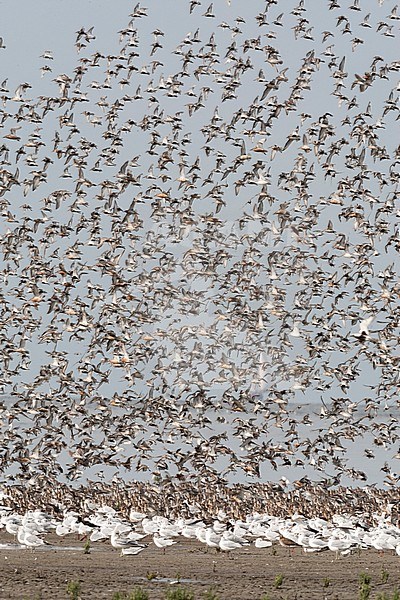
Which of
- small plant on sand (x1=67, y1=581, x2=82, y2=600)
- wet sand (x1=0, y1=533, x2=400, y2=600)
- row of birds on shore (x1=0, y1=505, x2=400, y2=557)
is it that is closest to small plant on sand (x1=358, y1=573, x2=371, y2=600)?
wet sand (x1=0, y1=533, x2=400, y2=600)

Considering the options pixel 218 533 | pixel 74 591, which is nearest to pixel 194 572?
pixel 218 533

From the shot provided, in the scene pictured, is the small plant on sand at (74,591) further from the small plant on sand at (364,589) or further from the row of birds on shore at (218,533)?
the row of birds on shore at (218,533)

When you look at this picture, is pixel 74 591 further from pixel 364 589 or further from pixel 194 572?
pixel 194 572

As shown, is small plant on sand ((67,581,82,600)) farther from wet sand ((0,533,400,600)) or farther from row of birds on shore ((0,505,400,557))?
row of birds on shore ((0,505,400,557))

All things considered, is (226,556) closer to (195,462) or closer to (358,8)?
(195,462)

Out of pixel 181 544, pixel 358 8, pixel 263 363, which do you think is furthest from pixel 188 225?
pixel 181 544
